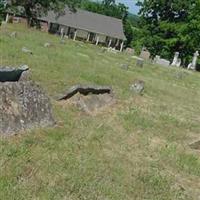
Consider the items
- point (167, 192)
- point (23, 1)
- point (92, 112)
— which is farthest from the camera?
point (23, 1)

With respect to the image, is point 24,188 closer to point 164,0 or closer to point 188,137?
point 188,137

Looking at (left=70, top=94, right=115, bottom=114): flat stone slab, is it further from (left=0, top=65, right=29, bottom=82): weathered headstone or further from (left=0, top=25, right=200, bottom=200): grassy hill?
(left=0, top=65, right=29, bottom=82): weathered headstone

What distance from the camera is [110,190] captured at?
295 inches

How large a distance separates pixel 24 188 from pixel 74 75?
11093mm

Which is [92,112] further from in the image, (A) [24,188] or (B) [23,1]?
(B) [23,1]

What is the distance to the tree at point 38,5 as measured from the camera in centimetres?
6078

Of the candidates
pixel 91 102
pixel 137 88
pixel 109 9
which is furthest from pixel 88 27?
pixel 91 102

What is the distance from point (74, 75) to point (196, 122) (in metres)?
5.47

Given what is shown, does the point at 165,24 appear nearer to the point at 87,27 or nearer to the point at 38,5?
the point at 38,5

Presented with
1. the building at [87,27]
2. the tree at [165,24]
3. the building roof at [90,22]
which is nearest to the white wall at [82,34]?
the building at [87,27]

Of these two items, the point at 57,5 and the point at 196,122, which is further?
the point at 57,5

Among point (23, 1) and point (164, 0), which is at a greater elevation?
point (164, 0)

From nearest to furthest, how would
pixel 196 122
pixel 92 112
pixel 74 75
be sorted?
pixel 92 112 < pixel 196 122 < pixel 74 75

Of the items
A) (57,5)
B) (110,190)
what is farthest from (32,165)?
(57,5)
